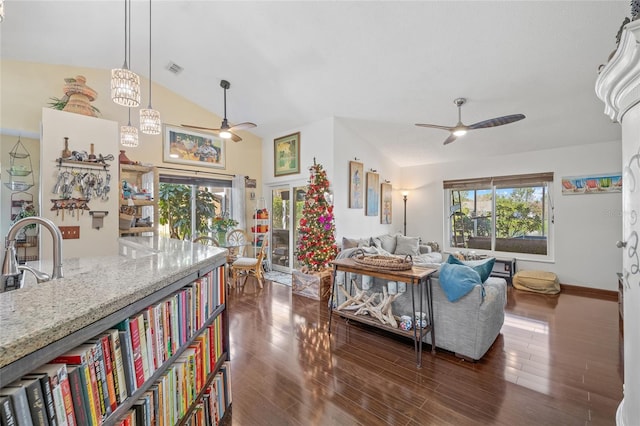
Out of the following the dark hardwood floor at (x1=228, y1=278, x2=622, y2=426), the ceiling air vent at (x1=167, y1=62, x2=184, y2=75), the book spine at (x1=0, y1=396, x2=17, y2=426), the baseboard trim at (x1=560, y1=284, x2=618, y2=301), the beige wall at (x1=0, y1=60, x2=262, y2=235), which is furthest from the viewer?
the baseboard trim at (x1=560, y1=284, x2=618, y2=301)

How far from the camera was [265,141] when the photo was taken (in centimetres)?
623

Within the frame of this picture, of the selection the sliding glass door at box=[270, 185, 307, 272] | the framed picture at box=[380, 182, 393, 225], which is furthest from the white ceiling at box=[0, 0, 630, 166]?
the sliding glass door at box=[270, 185, 307, 272]

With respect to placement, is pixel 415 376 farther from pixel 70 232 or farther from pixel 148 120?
pixel 70 232

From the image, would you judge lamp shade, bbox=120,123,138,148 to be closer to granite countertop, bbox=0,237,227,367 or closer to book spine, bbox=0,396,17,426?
granite countertop, bbox=0,237,227,367

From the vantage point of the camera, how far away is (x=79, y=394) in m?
0.71

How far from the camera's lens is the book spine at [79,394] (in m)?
0.70

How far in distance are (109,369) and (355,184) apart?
477 centimetres

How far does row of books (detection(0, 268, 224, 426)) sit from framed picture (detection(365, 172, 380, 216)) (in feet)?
14.8

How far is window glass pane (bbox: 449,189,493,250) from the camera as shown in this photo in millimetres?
5738

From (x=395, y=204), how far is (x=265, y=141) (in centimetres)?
349

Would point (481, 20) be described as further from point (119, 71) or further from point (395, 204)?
point (395, 204)

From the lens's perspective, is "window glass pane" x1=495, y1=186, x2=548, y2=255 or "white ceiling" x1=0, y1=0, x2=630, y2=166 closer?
"white ceiling" x1=0, y1=0, x2=630, y2=166

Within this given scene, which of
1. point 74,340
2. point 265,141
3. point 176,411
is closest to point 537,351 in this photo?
point 176,411

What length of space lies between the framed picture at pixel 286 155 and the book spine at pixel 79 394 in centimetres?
492
